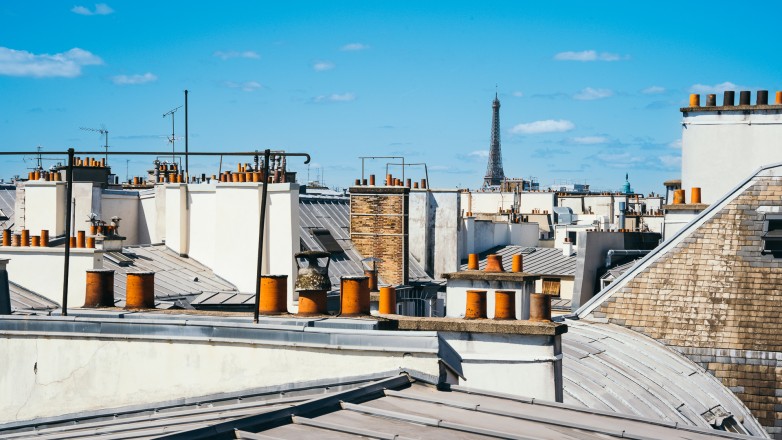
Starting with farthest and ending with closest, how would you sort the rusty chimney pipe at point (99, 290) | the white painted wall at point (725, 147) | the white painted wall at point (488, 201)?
1. the white painted wall at point (488, 201)
2. the white painted wall at point (725, 147)
3. the rusty chimney pipe at point (99, 290)

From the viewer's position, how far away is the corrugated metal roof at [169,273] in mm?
34125

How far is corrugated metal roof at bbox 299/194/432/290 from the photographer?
135ft

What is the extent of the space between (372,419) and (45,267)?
71.9ft

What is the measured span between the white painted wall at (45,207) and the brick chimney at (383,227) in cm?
1018

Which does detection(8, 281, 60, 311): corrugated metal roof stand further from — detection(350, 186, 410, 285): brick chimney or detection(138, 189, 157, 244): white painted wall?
detection(350, 186, 410, 285): brick chimney

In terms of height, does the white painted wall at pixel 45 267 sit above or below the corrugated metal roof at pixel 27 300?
above

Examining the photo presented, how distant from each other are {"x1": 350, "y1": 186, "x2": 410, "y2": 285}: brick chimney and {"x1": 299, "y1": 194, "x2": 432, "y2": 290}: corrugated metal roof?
58 centimetres

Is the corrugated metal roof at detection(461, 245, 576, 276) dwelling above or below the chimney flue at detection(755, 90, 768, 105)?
below

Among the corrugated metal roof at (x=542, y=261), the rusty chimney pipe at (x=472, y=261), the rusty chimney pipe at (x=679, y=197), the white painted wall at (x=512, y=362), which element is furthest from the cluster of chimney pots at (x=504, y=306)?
the corrugated metal roof at (x=542, y=261)

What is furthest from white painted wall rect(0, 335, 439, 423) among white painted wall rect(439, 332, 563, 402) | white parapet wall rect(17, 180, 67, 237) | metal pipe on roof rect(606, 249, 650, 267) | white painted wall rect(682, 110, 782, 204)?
white parapet wall rect(17, 180, 67, 237)

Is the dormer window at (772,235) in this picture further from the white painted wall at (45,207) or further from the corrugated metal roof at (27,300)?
the white painted wall at (45,207)

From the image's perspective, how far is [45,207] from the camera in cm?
3853

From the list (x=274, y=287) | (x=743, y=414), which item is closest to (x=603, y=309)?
(x=743, y=414)

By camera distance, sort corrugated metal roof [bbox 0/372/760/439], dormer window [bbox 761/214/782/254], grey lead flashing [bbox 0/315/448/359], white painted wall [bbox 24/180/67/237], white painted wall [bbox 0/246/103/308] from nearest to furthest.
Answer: corrugated metal roof [bbox 0/372/760/439], grey lead flashing [bbox 0/315/448/359], dormer window [bbox 761/214/782/254], white painted wall [bbox 0/246/103/308], white painted wall [bbox 24/180/67/237]
